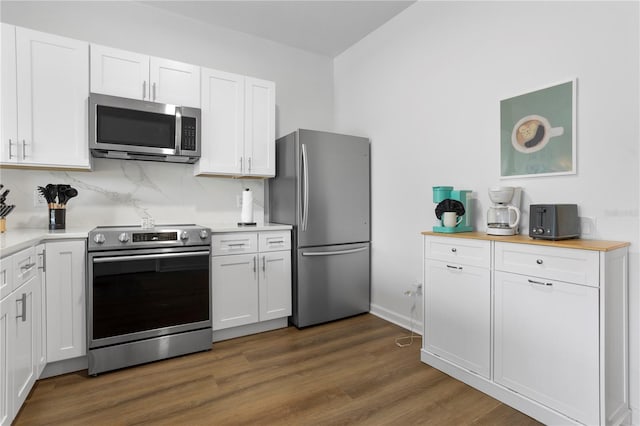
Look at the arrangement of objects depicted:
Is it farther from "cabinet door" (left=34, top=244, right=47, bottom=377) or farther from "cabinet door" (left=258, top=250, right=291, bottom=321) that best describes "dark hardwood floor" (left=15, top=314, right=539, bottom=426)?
"cabinet door" (left=258, top=250, right=291, bottom=321)

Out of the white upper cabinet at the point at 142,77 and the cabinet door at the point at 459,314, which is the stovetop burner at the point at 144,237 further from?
the cabinet door at the point at 459,314

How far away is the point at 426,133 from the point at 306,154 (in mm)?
1096

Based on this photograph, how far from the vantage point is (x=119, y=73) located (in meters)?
2.60

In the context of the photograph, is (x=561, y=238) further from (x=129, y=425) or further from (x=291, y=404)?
(x=129, y=425)

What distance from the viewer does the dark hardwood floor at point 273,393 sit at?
1.80 meters

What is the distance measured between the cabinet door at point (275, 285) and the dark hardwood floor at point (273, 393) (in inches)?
15.8

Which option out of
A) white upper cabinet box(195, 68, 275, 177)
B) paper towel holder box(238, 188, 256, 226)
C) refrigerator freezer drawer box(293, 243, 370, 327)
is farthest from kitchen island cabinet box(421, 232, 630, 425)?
white upper cabinet box(195, 68, 275, 177)

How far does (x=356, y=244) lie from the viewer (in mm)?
3465

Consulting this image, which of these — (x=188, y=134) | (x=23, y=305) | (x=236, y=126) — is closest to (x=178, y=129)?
(x=188, y=134)

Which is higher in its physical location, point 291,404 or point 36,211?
point 36,211

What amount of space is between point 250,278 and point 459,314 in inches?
66.9

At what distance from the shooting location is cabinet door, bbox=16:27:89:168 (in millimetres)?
2311

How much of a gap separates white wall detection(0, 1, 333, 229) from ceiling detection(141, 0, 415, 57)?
0.40 ft

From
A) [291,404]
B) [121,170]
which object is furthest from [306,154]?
[291,404]
